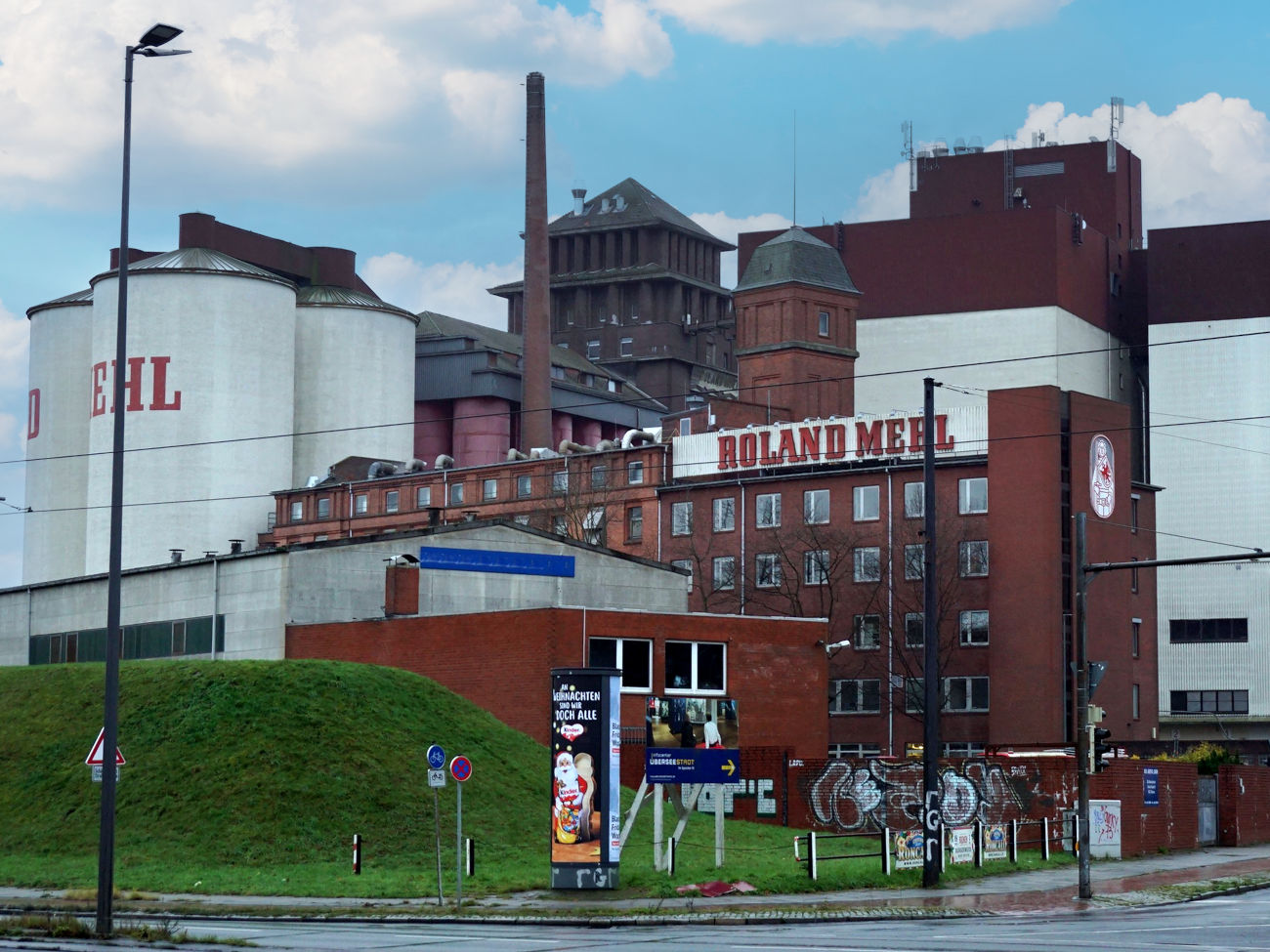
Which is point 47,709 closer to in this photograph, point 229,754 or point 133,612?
point 229,754

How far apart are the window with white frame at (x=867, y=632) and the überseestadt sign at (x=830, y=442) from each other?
7.88 metres

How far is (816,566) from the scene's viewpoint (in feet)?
279

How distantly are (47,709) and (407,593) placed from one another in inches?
539

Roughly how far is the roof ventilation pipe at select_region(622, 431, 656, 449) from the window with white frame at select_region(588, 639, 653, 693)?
142 ft

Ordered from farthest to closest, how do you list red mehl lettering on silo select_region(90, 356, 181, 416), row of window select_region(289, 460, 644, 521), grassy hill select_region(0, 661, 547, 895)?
red mehl lettering on silo select_region(90, 356, 181, 416)
row of window select_region(289, 460, 644, 521)
grassy hill select_region(0, 661, 547, 895)

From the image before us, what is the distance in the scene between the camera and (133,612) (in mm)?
63250

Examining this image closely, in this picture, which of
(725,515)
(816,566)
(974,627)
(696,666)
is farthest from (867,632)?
(696,666)

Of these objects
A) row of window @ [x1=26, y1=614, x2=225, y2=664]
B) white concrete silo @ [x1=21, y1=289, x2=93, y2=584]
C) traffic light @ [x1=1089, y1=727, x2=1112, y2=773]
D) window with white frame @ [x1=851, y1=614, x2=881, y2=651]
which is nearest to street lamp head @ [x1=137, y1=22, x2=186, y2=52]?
traffic light @ [x1=1089, y1=727, x2=1112, y2=773]

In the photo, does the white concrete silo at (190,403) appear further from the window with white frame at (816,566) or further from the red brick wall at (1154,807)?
the red brick wall at (1154,807)

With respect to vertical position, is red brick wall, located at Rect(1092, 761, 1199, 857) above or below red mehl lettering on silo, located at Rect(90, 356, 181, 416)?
below

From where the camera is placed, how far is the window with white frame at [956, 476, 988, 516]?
267ft

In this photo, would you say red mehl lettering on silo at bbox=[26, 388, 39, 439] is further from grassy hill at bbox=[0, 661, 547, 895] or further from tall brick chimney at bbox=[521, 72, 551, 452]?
grassy hill at bbox=[0, 661, 547, 895]

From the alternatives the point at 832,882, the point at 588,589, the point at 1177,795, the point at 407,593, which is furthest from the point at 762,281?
the point at 832,882

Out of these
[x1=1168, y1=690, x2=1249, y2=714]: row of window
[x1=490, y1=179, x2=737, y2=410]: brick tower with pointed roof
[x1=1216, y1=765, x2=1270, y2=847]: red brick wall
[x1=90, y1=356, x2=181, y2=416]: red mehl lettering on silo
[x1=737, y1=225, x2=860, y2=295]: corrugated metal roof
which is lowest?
[x1=1216, y1=765, x2=1270, y2=847]: red brick wall
